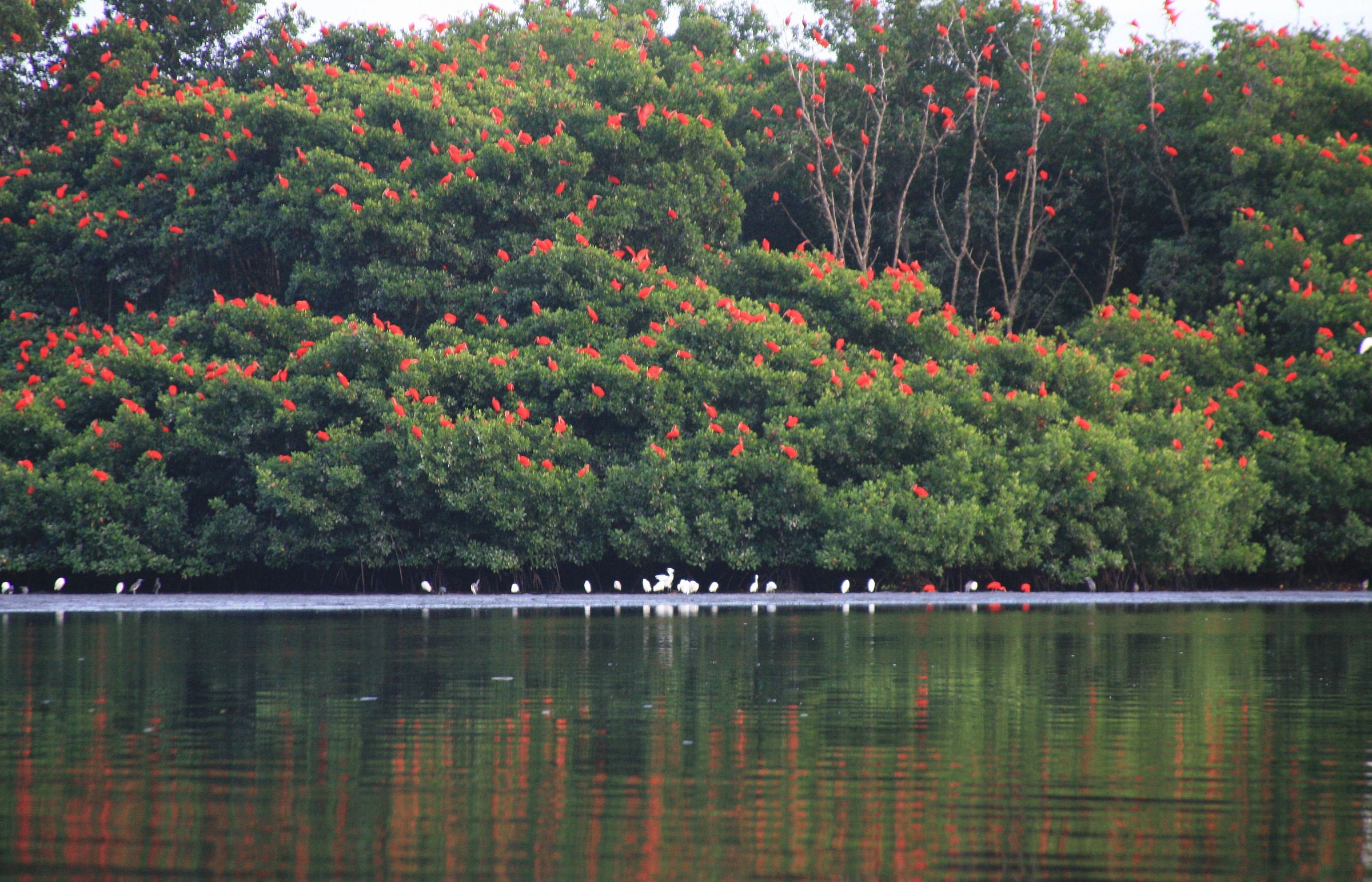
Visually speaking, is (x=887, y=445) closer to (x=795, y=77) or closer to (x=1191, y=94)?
(x=795, y=77)

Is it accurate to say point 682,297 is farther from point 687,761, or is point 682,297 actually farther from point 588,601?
point 687,761

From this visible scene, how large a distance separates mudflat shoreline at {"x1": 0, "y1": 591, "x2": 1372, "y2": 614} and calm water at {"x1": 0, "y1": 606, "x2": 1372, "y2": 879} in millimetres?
6304

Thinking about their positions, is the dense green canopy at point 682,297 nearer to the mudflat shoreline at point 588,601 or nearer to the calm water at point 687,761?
the mudflat shoreline at point 588,601

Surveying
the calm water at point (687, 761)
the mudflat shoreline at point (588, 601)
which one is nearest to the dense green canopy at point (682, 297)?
the mudflat shoreline at point (588, 601)

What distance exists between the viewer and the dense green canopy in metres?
23.2

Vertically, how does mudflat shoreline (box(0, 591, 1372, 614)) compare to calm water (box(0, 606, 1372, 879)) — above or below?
above

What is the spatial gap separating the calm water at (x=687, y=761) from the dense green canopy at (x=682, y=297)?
9168 mm

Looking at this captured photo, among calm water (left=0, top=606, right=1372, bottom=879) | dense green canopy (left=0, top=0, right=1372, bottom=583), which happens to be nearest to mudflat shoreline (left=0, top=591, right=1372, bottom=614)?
dense green canopy (left=0, top=0, right=1372, bottom=583)

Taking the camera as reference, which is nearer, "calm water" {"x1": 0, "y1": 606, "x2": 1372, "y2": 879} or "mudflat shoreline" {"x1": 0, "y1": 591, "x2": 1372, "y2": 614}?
"calm water" {"x1": 0, "y1": 606, "x2": 1372, "y2": 879}

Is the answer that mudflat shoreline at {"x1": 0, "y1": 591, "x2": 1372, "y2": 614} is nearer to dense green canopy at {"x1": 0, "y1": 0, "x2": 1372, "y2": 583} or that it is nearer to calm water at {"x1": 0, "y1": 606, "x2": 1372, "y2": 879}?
dense green canopy at {"x1": 0, "y1": 0, "x2": 1372, "y2": 583}

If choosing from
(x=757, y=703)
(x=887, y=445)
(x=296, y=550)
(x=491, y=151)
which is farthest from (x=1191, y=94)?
(x=757, y=703)

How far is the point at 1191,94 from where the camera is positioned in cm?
3025

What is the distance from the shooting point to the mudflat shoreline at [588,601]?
20422mm

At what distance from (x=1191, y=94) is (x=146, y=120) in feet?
64.0
